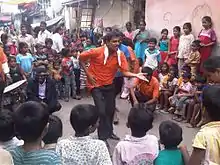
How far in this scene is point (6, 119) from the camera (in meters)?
3.03

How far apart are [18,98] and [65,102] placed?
2375mm

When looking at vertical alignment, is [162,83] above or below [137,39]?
below

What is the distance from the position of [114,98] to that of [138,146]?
2731mm

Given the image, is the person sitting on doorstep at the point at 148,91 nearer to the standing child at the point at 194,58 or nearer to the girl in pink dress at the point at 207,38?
the standing child at the point at 194,58

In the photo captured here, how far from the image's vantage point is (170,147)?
2.83 m

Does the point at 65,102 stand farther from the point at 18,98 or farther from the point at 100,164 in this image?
the point at 100,164

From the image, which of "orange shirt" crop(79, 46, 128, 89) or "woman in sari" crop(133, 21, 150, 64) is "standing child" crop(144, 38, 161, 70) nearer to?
"woman in sari" crop(133, 21, 150, 64)

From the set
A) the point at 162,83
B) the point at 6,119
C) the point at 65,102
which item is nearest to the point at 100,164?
the point at 6,119

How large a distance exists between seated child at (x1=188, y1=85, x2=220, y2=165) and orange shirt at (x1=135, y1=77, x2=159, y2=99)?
16.0 feet

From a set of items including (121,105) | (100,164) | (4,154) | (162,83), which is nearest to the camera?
(4,154)

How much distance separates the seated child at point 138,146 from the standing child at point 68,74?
629 centimetres

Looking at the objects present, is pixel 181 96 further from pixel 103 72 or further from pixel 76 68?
pixel 76 68

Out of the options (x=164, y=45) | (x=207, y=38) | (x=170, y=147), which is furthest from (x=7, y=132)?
(x=164, y=45)

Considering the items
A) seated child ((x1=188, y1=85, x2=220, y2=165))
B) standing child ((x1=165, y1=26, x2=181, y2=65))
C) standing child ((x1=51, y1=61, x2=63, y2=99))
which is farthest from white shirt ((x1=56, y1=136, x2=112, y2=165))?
standing child ((x1=165, y1=26, x2=181, y2=65))
